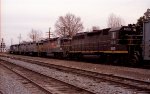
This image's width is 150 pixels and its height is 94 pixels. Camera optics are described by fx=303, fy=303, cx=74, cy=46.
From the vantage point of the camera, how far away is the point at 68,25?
111625mm

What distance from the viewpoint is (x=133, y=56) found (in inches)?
Result: 965

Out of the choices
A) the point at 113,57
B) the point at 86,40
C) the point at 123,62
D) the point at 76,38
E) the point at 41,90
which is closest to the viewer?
the point at 41,90

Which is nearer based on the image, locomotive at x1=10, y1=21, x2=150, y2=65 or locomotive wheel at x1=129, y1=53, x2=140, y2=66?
locomotive at x1=10, y1=21, x2=150, y2=65

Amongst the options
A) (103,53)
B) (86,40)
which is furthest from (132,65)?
(86,40)

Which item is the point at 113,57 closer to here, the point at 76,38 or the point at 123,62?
the point at 123,62

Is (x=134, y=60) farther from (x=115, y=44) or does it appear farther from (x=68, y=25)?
(x=68, y=25)

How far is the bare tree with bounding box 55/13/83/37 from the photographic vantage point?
107044mm

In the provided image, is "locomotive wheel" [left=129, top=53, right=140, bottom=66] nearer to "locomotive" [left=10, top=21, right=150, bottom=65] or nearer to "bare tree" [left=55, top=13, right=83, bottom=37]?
"locomotive" [left=10, top=21, right=150, bottom=65]

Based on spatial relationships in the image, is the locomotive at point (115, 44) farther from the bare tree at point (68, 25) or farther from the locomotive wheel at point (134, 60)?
the bare tree at point (68, 25)

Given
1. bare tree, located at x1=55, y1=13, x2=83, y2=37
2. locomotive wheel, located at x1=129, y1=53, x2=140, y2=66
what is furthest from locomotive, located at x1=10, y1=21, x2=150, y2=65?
bare tree, located at x1=55, y1=13, x2=83, y2=37

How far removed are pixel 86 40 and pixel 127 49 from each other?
31.5 ft

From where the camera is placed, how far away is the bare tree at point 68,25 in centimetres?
10704

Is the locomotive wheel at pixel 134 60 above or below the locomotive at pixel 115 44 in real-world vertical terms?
below

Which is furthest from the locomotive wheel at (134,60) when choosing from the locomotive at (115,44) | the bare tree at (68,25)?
the bare tree at (68,25)
